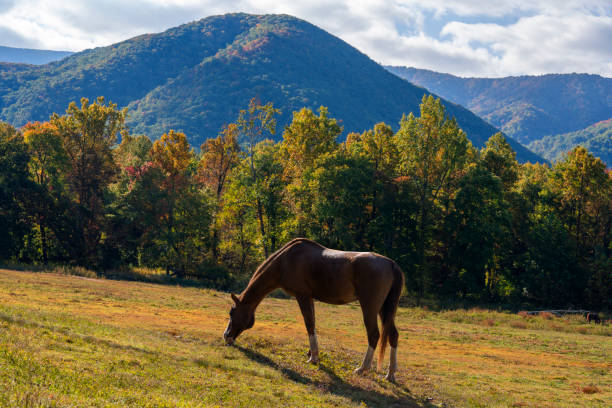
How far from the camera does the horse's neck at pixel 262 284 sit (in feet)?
49.2

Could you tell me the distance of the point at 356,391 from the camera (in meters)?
12.6

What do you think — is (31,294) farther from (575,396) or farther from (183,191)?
(183,191)

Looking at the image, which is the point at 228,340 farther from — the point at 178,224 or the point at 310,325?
the point at 178,224

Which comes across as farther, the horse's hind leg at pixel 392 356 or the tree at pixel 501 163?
the tree at pixel 501 163

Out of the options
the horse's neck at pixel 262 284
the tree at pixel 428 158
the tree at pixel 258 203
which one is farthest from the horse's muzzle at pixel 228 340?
the tree at pixel 428 158

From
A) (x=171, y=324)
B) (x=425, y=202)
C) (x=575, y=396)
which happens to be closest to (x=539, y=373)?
(x=575, y=396)

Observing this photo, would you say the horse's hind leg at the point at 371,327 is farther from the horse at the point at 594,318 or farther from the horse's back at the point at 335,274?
the horse at the point at 594,318

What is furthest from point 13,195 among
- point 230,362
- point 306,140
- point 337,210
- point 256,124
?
point 230,362

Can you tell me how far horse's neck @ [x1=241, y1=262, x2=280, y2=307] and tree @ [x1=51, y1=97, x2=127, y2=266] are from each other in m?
42.1

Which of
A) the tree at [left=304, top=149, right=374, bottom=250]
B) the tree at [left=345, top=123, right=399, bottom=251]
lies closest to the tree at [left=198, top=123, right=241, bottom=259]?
the tree at [left=304, top=149, right=374, bottom=250]

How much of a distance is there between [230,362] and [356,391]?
3.62 metres

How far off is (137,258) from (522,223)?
44024 millimetres

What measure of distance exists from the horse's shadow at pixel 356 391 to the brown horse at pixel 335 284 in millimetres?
1024

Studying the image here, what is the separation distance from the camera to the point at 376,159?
52.9 m
